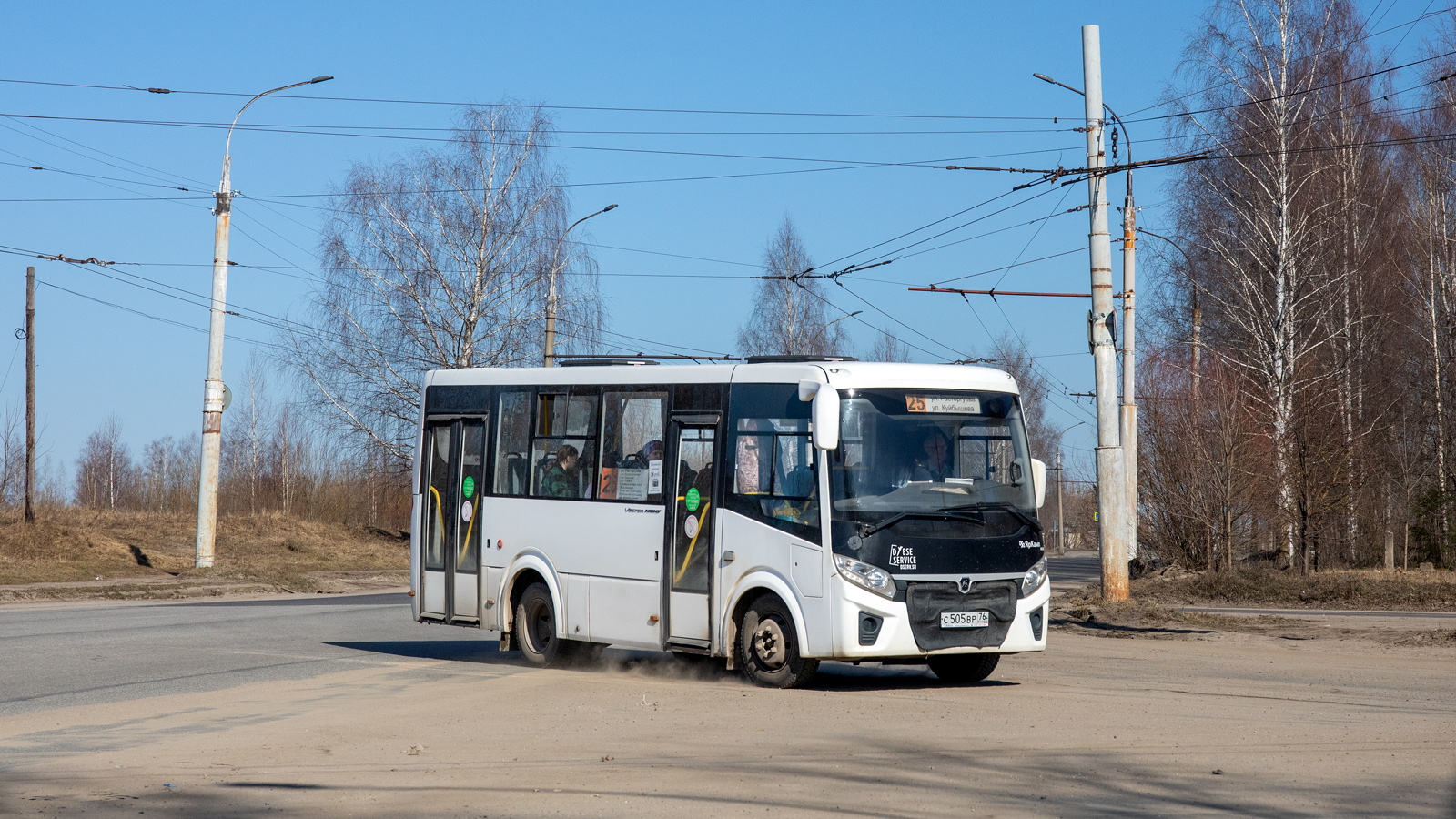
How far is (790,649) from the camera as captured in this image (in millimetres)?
12109

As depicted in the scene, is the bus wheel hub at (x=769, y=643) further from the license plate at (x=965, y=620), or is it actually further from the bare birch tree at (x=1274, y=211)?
A: the bare birch tree at (x=1274, y=211)

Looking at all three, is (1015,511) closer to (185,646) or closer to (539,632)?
(539,632)

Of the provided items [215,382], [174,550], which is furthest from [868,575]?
[174,550]

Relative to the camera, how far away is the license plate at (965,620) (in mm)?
11828

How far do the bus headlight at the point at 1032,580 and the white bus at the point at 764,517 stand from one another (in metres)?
0.02

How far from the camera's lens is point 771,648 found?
40.5ft

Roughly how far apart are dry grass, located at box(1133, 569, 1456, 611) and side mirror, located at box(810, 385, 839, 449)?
14.6 m

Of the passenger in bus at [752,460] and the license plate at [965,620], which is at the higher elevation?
the passenger in bus at [752,460]

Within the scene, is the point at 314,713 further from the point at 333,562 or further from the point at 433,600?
the point at 333,562

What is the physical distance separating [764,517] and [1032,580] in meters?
2.43

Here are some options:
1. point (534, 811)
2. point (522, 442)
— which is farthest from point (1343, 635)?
point (534, 811)

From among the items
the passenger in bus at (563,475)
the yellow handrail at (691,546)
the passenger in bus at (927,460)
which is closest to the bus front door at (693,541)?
the yellow handrail at (691,546)

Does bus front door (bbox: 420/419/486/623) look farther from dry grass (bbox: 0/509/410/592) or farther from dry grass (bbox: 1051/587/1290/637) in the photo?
dry grass (bbox: 0/509/410/592)

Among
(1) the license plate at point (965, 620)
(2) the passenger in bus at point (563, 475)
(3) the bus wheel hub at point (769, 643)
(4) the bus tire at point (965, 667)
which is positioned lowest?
(4) the bus tire at point (965, 667)
